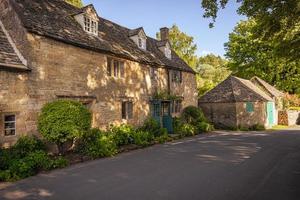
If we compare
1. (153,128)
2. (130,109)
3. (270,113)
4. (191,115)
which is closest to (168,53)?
(191,115)

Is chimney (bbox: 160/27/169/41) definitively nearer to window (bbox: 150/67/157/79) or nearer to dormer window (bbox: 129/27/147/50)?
dormer window (bbox: 129/27/147/50)

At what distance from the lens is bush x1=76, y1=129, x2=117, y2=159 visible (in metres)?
14.8

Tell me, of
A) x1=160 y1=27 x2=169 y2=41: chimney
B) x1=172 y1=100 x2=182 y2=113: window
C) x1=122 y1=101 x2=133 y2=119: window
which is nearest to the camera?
x1=122 y1=101 x2=133 y2=119: window

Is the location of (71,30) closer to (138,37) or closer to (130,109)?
(130,109)

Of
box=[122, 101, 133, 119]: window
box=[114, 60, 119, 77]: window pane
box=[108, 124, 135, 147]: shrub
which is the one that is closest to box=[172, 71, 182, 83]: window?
box=[122, 101, 133, 119]: window

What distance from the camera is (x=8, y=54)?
14.0 metres

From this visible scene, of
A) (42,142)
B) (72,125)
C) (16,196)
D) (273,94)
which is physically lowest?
(16,196)

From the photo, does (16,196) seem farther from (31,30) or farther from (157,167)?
Result: (31,30)

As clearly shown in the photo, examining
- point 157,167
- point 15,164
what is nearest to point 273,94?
point 157,167

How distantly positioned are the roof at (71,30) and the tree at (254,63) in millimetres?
26619

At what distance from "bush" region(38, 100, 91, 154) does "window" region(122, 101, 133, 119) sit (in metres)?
7.30

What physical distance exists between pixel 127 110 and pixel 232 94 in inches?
603

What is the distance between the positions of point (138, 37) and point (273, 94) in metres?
24.1

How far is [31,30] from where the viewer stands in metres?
14.5
